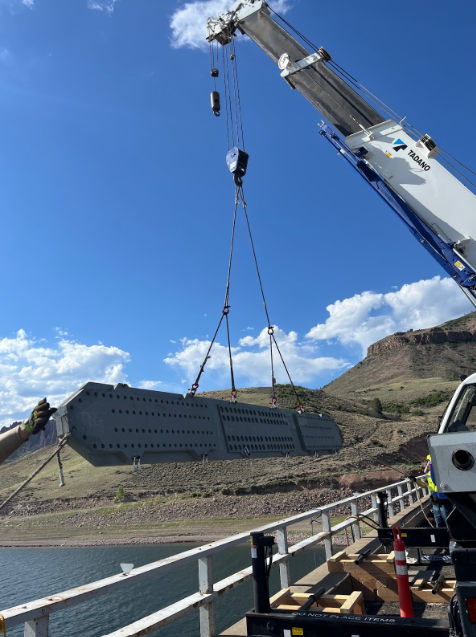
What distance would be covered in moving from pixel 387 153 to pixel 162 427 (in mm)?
7772

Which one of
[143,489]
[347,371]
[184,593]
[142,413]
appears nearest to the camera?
[142,413]

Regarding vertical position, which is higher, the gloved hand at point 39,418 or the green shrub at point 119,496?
the green shrub at point 119,496

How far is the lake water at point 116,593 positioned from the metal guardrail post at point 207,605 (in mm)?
8350

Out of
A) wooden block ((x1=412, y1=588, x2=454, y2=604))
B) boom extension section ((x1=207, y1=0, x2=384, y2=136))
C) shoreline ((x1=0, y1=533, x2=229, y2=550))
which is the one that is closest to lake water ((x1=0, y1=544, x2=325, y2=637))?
shoreline ((x1=0, y1=533, x2=229, y2=550))

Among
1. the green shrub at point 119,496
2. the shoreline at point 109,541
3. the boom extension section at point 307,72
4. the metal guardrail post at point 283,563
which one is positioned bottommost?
the metal guardrail post at point 283,563

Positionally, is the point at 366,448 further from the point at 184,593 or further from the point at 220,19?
the point at 220,19

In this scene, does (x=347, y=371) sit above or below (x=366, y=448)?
above

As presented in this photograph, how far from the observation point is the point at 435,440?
3.70m

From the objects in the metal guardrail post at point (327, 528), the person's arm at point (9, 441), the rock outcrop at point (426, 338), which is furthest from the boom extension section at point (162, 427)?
the rock outcrop at point (426, 338)

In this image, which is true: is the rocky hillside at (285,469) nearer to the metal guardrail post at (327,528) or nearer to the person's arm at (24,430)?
the metal guardrail post at (327,528)

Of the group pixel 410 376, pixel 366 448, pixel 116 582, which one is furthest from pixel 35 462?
pixel 410 376

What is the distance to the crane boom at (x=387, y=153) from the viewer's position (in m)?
9.60

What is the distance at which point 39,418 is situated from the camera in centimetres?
545

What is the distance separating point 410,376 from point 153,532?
118564mm
